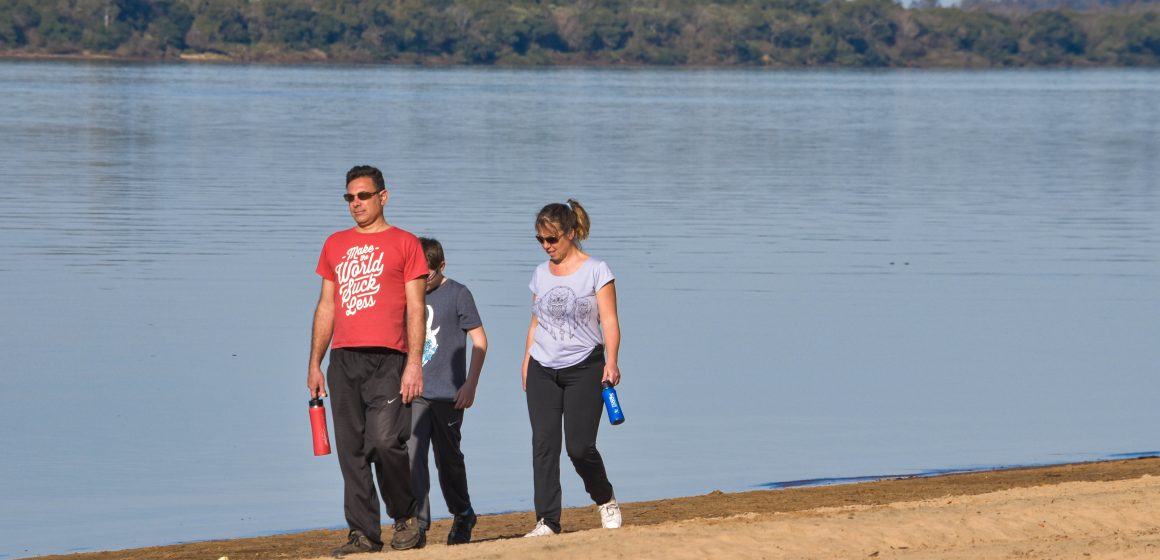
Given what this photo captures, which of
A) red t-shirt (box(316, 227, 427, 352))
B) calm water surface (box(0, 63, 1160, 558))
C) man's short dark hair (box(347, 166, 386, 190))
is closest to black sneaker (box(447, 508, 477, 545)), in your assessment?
red t-shirt (box(316, 227, 427, 352))

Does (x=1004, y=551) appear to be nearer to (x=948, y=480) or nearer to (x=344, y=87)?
(x=948, y=480)

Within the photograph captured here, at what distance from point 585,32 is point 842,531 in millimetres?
153064

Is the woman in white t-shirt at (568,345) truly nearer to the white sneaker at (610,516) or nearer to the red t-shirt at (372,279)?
the white sneaker at (610,516)

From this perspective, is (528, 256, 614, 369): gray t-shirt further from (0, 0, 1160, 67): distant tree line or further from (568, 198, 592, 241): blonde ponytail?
(0, 0, 1160, 67): distant tree line

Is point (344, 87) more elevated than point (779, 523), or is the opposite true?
point (779, 523)

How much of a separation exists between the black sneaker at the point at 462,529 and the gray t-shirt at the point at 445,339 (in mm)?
625

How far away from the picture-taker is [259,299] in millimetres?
18094

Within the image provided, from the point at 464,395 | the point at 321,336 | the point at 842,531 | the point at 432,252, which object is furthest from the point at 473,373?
the point at 842,531

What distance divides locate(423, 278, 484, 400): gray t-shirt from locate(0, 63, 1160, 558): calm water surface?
2.43 metres

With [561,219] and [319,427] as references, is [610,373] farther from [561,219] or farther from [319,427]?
[319,427]

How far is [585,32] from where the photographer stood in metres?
159

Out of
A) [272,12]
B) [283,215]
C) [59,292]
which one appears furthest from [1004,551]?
[272,12]

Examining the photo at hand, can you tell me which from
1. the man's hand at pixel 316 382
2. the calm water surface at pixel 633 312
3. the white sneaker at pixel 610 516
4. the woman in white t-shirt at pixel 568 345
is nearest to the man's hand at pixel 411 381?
the man's hand at pixel 316 382

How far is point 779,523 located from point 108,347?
915 centimetres
